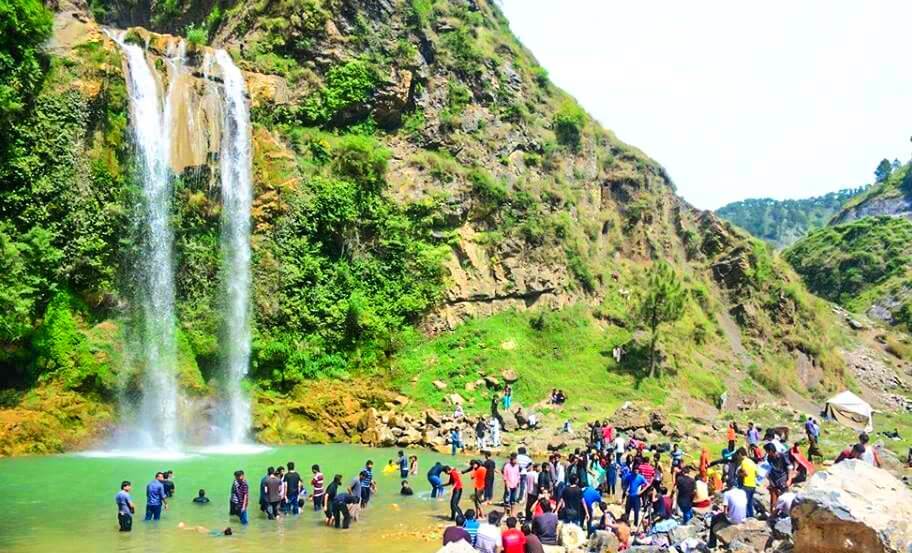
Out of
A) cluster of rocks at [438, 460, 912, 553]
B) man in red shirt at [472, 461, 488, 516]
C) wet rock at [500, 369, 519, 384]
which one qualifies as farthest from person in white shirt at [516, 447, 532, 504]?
wet rock at [500, 369, 519, 384]

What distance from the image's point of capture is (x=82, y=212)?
97.0 feet

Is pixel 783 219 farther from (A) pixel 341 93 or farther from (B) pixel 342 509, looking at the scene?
(B) pixel 342 509

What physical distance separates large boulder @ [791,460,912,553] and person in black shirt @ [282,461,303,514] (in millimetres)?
10716

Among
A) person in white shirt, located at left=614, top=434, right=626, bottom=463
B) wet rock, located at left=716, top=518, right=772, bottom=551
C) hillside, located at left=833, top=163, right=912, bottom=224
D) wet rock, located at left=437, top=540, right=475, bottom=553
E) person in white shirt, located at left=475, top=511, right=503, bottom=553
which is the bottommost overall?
person in white shirt, located at left=614, top=434, right=626, bottom=463

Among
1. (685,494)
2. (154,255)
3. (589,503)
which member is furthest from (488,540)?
(154,255)

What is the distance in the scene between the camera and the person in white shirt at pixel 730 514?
1361cm

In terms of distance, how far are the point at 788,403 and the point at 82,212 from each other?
3759cm

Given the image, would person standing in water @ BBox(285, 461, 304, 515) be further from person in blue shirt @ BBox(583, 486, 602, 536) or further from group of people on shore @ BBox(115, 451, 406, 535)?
person in blue shirt @ BBox(583, 486, 602, 536)

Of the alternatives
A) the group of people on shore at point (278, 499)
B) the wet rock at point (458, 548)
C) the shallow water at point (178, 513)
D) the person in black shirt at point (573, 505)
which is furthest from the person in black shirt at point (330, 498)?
the wet rock at point (458, 548)

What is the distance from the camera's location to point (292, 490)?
17.2m

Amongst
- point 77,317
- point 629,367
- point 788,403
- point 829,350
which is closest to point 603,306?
point 629,367

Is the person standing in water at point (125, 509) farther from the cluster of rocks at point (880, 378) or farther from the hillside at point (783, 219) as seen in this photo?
the hillside at point (783, 219)

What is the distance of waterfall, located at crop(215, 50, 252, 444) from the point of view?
31.5m

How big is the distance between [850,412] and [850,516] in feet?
107
